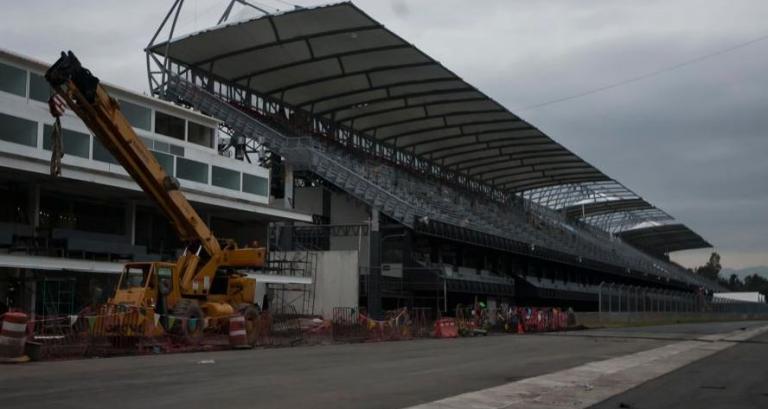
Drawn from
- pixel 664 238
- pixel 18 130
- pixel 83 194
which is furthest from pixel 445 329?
pixel 664 238

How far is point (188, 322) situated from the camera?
23531 mm

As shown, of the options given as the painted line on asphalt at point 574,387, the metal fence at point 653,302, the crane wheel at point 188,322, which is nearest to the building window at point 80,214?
the crane wheel at point 188,322

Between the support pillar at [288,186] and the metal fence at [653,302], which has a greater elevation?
the support pillar at [288,186]

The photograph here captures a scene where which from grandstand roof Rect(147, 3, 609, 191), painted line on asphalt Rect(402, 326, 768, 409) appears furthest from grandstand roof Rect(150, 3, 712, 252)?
painted line on asphalt Rect(402, 326, 768, 409)

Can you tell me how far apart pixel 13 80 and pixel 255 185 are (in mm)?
14660

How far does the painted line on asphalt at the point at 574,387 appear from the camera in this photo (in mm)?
11945

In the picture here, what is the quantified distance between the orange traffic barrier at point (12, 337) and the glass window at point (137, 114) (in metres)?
19.8

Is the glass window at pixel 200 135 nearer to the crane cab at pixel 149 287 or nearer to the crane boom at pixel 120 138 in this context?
the crane boom at pixel 120 138

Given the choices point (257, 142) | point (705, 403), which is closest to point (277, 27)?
point (257, 142)

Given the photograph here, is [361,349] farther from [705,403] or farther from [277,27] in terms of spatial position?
[277,27]

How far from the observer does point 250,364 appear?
714 inches

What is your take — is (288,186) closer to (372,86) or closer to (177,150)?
(372,86)

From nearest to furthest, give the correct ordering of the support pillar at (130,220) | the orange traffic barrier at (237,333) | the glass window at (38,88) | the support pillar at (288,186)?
the orange traffic barrier at (237,333), the glass window at (38,88), the support pillar at (130,220), the support pillar at (288,186)

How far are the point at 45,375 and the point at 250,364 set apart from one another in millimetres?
4623
